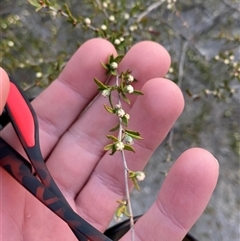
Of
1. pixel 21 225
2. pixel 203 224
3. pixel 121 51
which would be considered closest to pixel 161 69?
pixel 121 51

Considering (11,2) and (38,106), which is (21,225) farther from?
(11,2)

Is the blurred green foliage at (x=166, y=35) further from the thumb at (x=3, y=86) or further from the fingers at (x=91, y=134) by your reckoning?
the thumb at (x=3, y=86)

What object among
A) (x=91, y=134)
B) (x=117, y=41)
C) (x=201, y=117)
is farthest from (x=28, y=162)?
(x=201, y=117)

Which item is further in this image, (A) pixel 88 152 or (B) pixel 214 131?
(B) pixel 214 131

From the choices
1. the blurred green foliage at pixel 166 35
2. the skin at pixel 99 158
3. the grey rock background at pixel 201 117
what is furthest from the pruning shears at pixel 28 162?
the grey rock background at pixel 201 117

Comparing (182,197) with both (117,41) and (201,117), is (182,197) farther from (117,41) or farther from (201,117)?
(201,117)

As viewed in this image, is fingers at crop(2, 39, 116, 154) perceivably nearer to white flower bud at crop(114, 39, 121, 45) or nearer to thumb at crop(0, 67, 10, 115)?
white flower bud at crop(114, 39, 121, 45)
